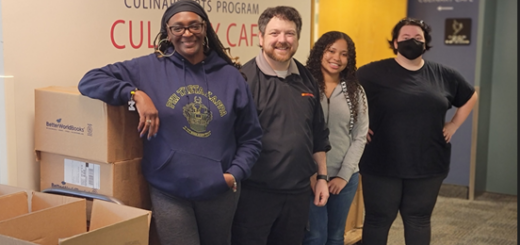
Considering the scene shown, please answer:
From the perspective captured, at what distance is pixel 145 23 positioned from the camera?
2742mm

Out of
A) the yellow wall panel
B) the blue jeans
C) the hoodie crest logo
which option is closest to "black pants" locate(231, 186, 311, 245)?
the blue jeans

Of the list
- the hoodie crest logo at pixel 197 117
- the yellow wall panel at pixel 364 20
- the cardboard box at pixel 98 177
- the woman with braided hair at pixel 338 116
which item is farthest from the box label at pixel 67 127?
the yellow wall panel at pixel 364 20

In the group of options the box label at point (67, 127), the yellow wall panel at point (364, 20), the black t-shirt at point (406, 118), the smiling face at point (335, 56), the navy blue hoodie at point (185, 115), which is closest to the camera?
the navy blue hoodie at point (185, 115)

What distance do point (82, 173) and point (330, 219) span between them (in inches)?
46.5

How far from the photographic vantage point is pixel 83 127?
210 cm

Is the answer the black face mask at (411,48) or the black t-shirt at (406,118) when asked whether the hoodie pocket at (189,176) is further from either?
the black face mask at (411,48)

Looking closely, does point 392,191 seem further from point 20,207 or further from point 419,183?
point 20,207

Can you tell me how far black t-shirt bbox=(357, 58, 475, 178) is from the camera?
2850mm

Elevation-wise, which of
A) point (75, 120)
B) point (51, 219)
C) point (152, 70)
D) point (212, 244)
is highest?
point (152, 70)

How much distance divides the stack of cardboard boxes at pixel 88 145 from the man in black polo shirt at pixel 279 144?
0.44 m

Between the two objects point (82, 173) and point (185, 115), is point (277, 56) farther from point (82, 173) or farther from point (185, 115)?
point (82, 173)

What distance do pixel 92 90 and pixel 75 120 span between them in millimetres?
226

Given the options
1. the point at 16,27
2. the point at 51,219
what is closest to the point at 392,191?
the point at 51,219

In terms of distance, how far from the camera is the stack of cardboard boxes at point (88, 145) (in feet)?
6.80
